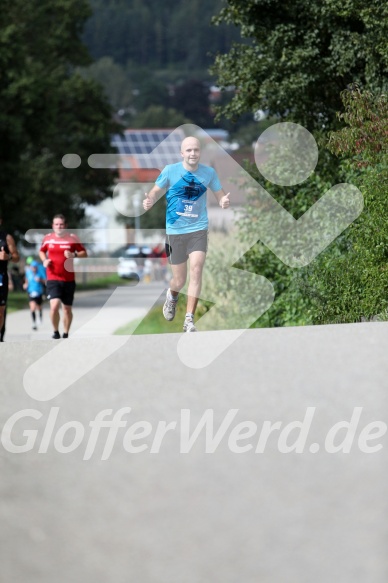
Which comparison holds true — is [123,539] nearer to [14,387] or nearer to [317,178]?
[14,387]

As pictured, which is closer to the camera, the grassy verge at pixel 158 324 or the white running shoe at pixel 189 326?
the white running shoe at pixel 189 326

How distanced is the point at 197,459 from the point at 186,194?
104 inches

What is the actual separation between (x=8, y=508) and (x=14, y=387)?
142 centimetres

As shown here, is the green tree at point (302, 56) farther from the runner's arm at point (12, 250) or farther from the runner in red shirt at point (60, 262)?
the runner's arm at point (12, 250)

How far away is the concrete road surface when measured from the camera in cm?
1028

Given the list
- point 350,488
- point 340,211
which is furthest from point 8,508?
point 340,211

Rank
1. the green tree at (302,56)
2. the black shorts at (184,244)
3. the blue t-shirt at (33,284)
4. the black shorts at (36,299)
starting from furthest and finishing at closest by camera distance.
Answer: the black shorts at (36,299), the blue t-shirt at (33,284), the green tree at (302,56), the black shorts at (184,244)

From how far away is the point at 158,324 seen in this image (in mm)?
28750

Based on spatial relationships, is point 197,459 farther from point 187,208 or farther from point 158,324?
point 158,324

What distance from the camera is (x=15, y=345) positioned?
1154 cm

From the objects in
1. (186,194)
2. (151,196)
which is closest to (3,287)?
(151,196)

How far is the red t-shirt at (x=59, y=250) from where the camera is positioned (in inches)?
685

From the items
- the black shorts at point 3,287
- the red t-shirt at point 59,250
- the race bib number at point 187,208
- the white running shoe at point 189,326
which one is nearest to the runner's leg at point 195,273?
the white running shoe at point 189,326

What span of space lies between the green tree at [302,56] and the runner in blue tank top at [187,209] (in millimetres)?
6493
